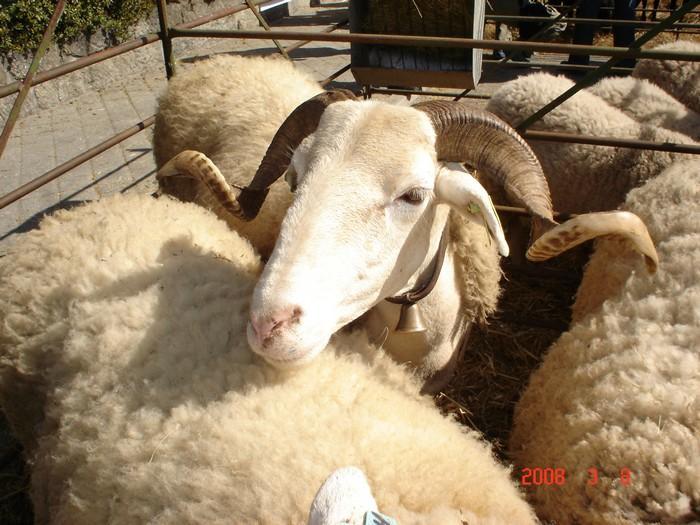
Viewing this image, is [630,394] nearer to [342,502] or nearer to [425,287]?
[425,287]

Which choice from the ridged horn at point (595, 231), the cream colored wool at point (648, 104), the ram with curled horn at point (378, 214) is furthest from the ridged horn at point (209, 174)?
the cream colored wool at point (648, 104)

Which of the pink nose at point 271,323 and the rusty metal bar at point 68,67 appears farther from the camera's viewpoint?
the rusty metal bar at point 68,67

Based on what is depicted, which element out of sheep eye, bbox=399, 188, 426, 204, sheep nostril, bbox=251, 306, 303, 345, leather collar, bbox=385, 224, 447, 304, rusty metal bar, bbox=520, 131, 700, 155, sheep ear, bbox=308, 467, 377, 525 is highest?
sheep eye, bbox=399, 188, 426, 204

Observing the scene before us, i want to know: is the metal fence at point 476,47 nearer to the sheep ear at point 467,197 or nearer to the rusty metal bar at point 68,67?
the rusty metal bar at point 68,67

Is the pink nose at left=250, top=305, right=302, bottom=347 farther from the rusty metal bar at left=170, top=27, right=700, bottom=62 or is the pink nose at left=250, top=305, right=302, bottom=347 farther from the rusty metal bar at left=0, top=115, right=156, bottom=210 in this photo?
the rusty metal bar at left=0, top=115, right=156, bottom=210

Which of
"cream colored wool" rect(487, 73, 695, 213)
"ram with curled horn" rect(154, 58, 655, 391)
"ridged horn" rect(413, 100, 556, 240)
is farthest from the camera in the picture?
"cream colored wool" rect(487, 73, 695, 213)

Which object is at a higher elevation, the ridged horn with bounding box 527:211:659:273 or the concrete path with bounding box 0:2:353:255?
the ridged horn with bounding box 527:211:659:273

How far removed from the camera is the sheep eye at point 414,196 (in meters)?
1.98

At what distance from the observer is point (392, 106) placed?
2.17m

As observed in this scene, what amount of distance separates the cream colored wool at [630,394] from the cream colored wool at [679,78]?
7.07ft

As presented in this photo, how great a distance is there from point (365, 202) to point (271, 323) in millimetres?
567

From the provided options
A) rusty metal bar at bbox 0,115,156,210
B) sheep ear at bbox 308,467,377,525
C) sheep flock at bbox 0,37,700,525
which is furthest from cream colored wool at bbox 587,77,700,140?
sheep ear at bbox 308,467,377,525

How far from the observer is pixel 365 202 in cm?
188
